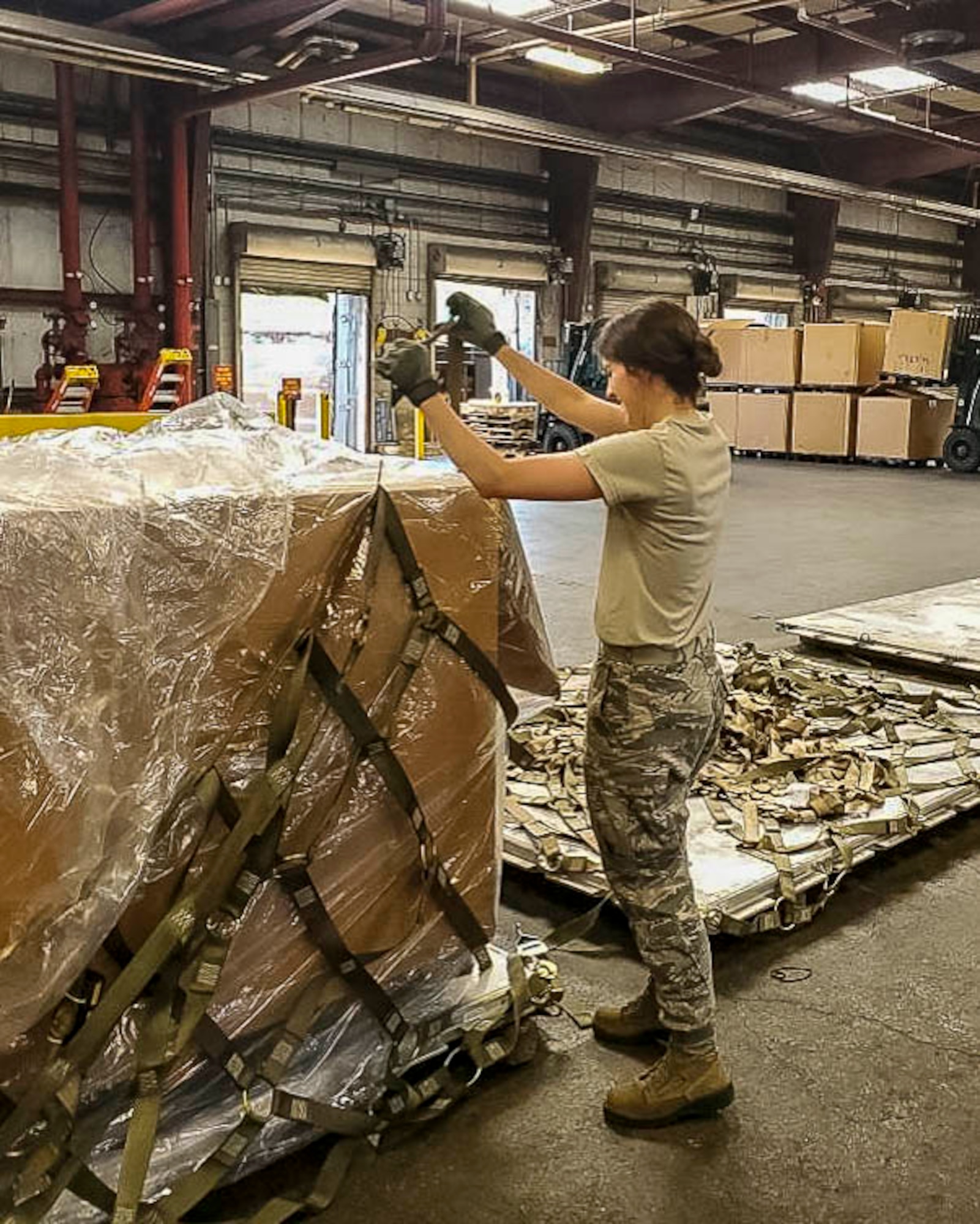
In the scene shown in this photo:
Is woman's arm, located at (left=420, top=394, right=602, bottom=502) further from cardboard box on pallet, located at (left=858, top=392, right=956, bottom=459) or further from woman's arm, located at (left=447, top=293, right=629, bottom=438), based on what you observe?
cardboard box on pallet, located at (left=858, top=392, right=956, bottom=459)

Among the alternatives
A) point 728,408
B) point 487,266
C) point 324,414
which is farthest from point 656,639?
point 728,408

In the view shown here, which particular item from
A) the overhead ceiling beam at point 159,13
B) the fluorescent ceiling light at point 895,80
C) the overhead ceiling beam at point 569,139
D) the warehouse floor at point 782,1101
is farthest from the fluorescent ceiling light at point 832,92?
the warehouse floor at point 782,1101

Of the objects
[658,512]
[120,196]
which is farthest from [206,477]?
[120,196]

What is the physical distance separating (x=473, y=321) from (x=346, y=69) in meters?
9.33

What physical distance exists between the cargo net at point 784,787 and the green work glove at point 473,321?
3.31 ft

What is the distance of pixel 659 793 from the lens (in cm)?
237

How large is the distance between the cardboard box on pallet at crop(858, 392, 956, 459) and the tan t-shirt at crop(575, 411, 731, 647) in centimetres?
1505

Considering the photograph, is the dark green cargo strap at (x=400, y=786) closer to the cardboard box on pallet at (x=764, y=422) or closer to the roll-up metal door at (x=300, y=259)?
the roll-up metal door at (x=300, y=259)

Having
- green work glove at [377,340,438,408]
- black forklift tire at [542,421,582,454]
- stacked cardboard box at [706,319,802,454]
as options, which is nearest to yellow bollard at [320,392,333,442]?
black forklift tire at [542,421,582,454]

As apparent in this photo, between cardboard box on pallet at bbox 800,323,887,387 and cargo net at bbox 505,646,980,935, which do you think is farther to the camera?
cardboard box on pallet at bbox 800,323,887,387

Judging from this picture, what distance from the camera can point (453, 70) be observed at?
50.6 feet

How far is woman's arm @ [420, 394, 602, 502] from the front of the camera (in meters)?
2.16

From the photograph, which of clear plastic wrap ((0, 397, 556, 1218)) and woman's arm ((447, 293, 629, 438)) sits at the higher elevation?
woman's arm ((447, 293, 629, 438))

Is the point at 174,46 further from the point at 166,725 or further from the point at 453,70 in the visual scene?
the point at 166,725
